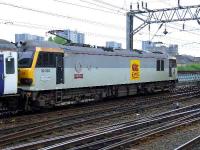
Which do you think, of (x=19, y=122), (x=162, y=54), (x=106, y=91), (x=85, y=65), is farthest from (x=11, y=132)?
(x=162, y=54)

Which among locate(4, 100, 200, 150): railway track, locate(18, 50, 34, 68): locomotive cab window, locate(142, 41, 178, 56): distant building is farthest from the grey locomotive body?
locate(142, 41, 178, 56): distant building

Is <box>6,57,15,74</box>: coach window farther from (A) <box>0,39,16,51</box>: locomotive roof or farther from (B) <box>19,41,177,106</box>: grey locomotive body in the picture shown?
(B) <box>19,41,177,106</box>: grey locomotive body

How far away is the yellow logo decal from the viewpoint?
28411mm

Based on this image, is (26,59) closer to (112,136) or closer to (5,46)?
(5,46)

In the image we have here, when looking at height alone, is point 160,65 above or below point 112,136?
above

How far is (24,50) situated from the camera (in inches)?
797

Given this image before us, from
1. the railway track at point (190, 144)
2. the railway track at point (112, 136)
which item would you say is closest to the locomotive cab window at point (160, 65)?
the railway track at point (112, 136)

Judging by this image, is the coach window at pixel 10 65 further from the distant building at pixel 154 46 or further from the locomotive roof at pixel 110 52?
the distant building at pixel 154 46

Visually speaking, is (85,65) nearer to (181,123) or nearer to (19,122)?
(19,122)

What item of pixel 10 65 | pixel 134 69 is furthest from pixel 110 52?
pixel 10 65

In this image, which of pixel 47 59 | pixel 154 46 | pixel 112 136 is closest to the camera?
pixel 112 136

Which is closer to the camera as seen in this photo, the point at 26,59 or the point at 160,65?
the point at 26,59

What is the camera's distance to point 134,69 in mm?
28672

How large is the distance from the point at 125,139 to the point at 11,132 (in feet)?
13.4
